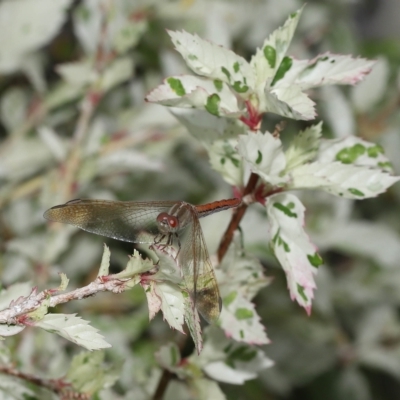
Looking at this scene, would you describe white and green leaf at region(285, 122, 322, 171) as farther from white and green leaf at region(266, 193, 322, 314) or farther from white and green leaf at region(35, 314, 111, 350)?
white and green leaf at region(35, 314, 111, 350)

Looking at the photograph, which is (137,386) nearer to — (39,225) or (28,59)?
(39,225)

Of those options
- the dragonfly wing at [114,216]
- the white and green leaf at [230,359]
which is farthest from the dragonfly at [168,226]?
the white and green leaf at [230,359]

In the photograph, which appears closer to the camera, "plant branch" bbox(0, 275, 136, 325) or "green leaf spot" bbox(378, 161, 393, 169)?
"plant branch" bbox(0, 275, 136, 325)

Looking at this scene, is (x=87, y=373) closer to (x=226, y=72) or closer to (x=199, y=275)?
(x=199, y=275)

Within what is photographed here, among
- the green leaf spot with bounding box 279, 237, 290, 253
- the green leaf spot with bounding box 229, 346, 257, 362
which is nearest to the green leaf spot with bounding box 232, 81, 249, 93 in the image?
the green leaf spot with bounding box 279, 237, 290, 253

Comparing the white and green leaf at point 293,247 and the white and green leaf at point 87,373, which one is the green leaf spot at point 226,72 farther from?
the white and green leaf at point 87,373

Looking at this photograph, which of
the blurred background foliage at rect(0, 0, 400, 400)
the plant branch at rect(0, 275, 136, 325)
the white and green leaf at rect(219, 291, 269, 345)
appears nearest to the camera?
the plant branch at rect(0, 275, 136, 325)
